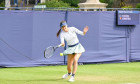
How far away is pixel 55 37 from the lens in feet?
57.4

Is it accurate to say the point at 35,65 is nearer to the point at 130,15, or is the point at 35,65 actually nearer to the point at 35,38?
the point at 35,38

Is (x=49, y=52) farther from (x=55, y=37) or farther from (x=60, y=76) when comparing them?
(x=55, y=37)

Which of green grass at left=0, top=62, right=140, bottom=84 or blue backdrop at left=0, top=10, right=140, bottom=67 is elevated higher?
blue backdrop at left=0, top=10, right=140, bottom=67

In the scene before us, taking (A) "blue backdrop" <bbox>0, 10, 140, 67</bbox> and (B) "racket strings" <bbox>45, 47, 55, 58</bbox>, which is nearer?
(B) "racket strings" <bbox>45, 47, 55, 58</bbox>

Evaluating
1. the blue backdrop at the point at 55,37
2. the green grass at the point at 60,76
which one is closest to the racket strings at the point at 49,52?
the green grass at the point at 60,76

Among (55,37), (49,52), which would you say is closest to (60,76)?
(49,52)

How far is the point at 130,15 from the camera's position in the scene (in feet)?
62.0

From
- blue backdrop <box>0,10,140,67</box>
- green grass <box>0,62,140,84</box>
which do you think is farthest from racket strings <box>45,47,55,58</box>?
blue backdrop <box>0,10,140,67</box>

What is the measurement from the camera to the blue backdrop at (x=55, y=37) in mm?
16688

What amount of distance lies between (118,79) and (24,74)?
3284 mm

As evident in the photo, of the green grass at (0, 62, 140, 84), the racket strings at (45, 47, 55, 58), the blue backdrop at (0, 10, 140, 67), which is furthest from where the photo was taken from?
the blue backdrop at (0, 10, 140, 67)

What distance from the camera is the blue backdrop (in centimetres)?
1669

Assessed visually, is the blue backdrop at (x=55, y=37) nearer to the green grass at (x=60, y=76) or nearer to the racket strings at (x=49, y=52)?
the green grass at (x=60, y=76)

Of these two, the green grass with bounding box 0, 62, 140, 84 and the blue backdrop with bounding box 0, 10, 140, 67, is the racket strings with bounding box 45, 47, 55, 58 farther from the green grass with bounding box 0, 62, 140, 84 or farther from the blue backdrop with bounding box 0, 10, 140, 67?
the blue backdrop with bounding box 0, 10, 140, 67
